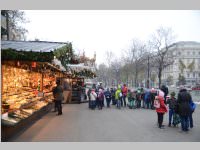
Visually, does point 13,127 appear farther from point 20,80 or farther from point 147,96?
point 147,96

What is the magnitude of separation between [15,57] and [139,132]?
5.38 meters

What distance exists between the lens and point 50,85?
56.5 feet

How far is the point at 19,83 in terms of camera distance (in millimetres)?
10938

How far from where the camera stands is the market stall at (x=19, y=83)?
7.31m

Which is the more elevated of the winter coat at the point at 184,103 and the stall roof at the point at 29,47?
the stall roof at the point at 29,47

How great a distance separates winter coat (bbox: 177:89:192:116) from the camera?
8.35 m

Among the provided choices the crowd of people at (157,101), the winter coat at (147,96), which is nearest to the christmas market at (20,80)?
the crowd of people at (157,101)

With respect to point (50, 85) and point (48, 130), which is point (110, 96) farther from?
point (48, 130)

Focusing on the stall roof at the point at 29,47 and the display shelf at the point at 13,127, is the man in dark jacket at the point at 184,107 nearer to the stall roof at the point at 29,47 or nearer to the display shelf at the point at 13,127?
the stall roof at the point at 29,47

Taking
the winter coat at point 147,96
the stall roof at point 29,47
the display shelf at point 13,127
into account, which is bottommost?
the display shelf at point 13,127

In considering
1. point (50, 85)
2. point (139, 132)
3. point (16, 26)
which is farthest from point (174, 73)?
point (139, 132)

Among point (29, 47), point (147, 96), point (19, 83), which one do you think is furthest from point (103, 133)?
point (147, 96)

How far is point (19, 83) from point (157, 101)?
6.79 metres

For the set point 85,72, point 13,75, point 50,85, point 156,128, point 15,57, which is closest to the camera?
point 15,57
